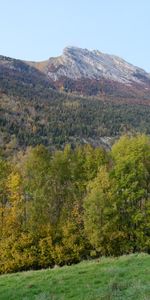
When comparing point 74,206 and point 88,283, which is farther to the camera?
point 74,206

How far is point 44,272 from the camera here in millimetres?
33000

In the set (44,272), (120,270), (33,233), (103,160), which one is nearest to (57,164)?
(103,160)

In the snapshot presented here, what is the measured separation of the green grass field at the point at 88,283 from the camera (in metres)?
21.5

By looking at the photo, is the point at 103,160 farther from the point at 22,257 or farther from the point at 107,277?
the point at 107,277

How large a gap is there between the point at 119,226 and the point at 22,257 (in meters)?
13.1

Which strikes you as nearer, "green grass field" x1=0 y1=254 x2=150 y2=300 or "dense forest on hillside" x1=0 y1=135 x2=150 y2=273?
"green grass field" x1=0 y1=254 x2=150 y2=300

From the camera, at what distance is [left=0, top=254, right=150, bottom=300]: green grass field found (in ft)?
70.7

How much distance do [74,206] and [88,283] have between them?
34137 mm

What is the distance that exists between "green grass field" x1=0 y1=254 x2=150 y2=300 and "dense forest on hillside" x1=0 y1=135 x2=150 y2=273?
21.2 metres

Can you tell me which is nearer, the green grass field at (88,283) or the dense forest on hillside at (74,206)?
the green grass field at (88,283)

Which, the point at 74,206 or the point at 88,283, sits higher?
the point at 88,283

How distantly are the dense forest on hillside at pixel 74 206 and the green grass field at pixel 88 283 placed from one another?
21.2 metres

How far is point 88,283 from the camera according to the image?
85.8 feet

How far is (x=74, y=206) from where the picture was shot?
60.3 meters
